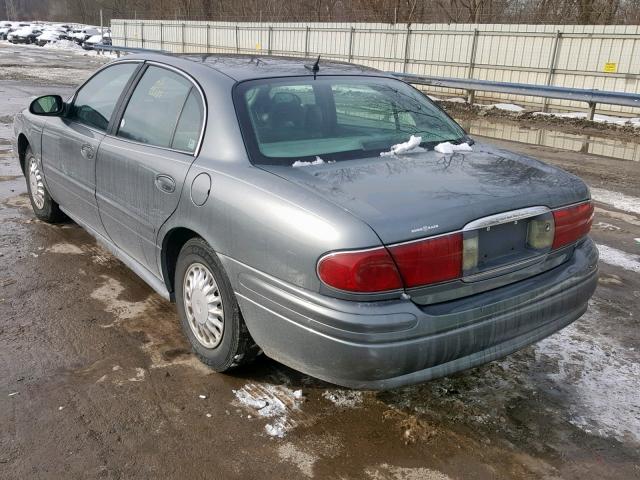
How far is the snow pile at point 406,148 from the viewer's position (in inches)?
127

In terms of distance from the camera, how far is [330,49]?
870 inches

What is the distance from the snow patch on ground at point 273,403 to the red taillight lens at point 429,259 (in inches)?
38.9

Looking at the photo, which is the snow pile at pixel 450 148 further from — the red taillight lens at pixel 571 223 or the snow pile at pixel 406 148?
the red taillight lens at pixel 571 223

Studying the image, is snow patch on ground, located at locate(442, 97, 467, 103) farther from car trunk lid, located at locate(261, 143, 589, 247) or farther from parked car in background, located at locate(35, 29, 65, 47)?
parked car in background, located at locate(35, 29, 65, 47)

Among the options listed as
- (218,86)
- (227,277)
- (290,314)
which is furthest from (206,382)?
(218,86)

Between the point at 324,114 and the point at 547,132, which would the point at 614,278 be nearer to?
the point at 324,114

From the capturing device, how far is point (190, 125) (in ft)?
10.9

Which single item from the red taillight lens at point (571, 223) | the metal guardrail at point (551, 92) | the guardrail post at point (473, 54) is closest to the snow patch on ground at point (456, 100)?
the guardrail post at point (473, 54)

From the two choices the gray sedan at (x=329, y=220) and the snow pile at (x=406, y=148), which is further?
the snow pile at (x=406, y=148)

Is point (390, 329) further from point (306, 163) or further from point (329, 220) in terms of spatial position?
point (306, 163)

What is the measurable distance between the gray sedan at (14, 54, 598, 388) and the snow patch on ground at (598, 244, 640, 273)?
2.06m

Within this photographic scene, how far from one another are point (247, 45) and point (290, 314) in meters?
25.3

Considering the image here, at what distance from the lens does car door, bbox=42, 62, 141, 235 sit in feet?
13.5

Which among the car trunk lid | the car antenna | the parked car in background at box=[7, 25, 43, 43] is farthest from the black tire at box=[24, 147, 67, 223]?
the parked car in background at box=[7, 25, 43, 43]
